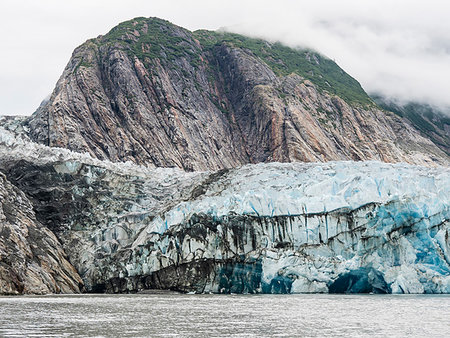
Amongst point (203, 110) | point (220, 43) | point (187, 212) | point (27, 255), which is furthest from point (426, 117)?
point (27, 255)

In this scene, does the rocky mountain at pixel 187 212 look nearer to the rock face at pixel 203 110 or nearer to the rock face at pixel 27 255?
the rock face at pixel 27 255

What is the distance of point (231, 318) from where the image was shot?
25.0 meters

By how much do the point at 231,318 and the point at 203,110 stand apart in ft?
192

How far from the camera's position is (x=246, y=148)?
80438 millimetres

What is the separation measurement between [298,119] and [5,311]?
55.8 meters

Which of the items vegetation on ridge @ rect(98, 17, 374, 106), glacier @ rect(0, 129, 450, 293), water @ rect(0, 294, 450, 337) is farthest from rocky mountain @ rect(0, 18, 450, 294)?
vegetation on ridge @ rect(98, 17, 374, 106)

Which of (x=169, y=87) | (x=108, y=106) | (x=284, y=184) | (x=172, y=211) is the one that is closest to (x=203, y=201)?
(x=172, y=211)

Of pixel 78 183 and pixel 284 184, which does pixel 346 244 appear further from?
pixel 78 183

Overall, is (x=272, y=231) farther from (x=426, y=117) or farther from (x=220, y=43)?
(x=426, y=117)

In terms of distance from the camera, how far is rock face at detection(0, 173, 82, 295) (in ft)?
129

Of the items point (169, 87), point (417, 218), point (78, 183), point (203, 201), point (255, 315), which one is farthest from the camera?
point (169, 87)

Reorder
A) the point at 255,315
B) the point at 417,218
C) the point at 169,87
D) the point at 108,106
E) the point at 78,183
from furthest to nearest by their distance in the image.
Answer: the point at 169,87
the point at 108,106
the point at 78,183
the point at 417,218
the point at 255,315

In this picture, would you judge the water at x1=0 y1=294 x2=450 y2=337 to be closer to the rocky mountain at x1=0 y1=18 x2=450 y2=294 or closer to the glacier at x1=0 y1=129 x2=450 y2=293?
the glacier at x1=0 y1=129 x2=450 y2=293

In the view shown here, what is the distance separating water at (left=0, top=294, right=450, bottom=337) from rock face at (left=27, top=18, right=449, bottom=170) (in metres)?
37.2
